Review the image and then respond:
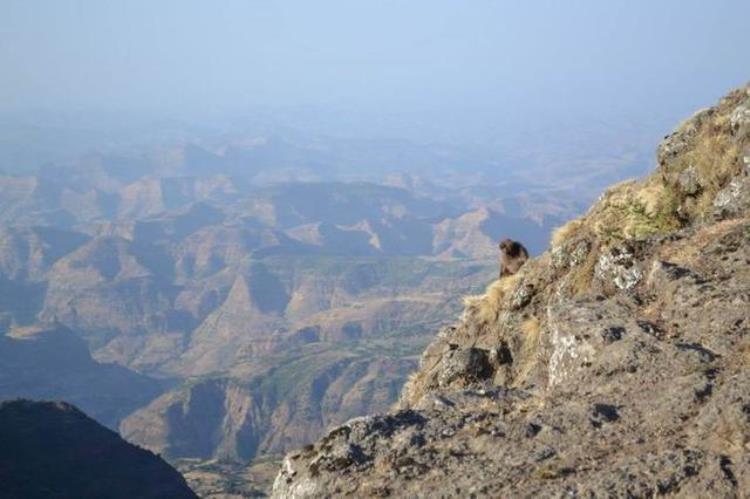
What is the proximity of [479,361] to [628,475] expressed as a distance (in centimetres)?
1076

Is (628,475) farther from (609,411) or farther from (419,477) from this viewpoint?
(419,477)

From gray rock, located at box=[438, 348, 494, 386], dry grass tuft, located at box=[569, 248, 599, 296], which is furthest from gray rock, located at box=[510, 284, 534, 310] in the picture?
gray rock, located at box=[438, 348, 494, 386]

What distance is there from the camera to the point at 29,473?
117 metres

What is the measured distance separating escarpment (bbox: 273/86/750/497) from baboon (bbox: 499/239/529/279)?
25.4 ft

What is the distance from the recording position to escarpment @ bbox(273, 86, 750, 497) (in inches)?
384

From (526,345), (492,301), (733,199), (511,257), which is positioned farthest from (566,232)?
(526,345)

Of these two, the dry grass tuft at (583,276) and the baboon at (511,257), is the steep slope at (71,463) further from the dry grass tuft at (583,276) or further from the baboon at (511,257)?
the dry grass tuft at (583,276)

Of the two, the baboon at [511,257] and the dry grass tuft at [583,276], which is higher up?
the dry grass tuft at [583,276]

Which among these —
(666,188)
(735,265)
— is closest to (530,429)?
(735,265)

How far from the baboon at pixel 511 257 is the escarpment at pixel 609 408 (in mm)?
7752

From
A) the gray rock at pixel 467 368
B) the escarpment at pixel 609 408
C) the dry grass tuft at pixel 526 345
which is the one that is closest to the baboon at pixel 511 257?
the dry grass tuft at pixel 526 345

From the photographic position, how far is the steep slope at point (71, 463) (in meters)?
115

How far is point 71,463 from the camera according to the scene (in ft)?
419

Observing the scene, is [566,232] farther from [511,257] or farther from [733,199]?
[733,199]
